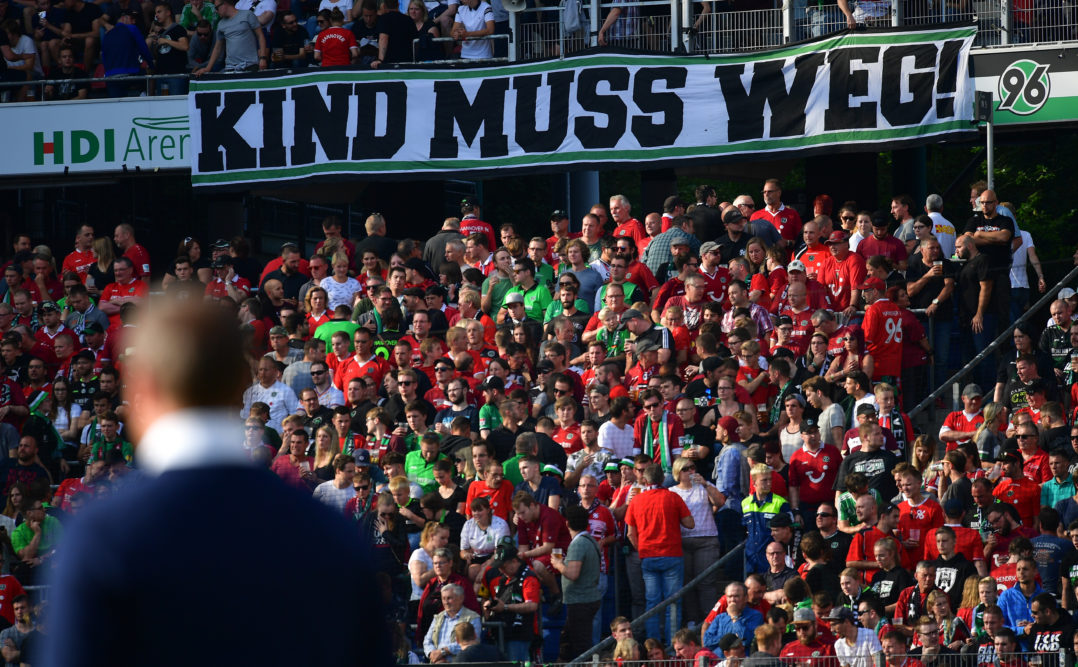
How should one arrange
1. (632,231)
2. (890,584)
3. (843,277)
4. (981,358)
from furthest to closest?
(632,231) → (843,277) → (981,358) → (890,584)

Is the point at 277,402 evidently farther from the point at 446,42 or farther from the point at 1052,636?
the point at 1052,636

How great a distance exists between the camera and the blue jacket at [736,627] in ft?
35.3

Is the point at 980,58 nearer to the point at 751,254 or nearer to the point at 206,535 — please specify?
the point at 751,254

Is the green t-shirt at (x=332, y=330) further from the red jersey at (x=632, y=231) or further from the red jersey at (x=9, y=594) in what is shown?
the red jersey at (x=9, y=594)

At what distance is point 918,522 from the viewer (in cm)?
1134

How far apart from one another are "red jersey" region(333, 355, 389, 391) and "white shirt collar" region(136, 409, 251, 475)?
487 inches

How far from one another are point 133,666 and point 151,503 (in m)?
0.20

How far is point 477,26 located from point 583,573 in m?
8.87

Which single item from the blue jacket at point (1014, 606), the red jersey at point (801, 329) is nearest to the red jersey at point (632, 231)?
the red jersey at point (801, 329)

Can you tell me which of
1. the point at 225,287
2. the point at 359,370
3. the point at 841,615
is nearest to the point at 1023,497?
the point at 841,615

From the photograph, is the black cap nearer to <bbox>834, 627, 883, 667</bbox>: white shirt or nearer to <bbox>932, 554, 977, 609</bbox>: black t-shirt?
<bbox>932, 554, 977, 609</bbox>: black t-shirt

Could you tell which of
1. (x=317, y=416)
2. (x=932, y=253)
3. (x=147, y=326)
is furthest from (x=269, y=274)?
(x=147, y=326)

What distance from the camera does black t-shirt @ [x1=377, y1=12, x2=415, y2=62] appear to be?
1897 centimetres

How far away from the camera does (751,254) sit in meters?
14.9
